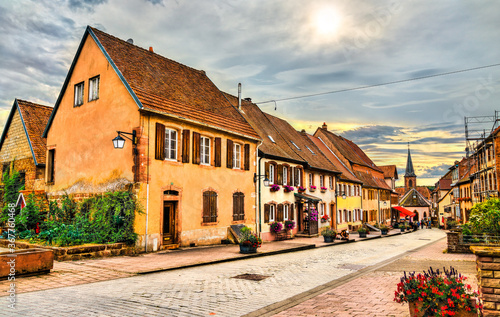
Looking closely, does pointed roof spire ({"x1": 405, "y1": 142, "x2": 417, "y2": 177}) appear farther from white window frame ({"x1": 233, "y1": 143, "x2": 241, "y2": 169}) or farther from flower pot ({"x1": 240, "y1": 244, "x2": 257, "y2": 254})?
flower pot ({"x1": 240, "y1": 244, "x2": 257, "y2": 254})

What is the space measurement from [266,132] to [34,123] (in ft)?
49.8

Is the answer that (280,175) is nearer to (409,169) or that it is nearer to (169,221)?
(169,221)

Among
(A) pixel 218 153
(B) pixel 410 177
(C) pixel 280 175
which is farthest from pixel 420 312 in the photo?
(B) pixel 410 177

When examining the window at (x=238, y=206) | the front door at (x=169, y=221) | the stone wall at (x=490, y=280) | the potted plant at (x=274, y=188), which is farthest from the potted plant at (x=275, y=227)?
the stone wall at (x=490, y=280)

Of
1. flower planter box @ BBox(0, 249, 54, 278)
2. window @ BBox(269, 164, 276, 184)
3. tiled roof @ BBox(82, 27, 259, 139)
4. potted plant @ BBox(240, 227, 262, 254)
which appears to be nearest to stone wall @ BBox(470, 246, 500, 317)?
flower planter box @ BBox(0, 249, 54, 278)

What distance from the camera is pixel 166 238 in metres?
17.2

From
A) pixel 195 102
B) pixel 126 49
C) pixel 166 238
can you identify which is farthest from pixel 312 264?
pixel 126 49

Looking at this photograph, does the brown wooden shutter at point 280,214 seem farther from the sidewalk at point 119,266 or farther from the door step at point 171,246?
the door step at point 171,246

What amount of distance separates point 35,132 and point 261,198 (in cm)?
1454

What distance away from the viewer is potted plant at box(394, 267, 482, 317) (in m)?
5.54

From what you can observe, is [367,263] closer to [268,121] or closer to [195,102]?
[195,102]

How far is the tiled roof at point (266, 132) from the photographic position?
2611 centimetres

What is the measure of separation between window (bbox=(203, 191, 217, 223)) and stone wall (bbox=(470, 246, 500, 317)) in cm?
1437

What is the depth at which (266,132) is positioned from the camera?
92.9 ft
